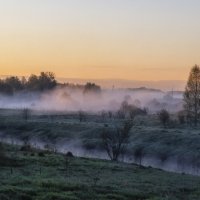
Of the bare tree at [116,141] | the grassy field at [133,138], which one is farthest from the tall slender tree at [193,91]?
the bare tree at [116,141]

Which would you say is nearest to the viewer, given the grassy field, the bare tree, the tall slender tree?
the bare tree

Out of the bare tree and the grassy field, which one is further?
the grassy field

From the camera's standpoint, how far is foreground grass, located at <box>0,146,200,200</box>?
2633 cm

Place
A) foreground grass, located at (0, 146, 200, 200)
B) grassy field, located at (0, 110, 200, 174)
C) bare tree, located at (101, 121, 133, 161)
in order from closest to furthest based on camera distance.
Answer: foreground grass, located at (0, 146, 200, 200) → bare tree, located at (101, 121, 133, 161) → grassy field, located at (0, 110, 200, 174)

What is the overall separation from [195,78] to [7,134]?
44.8 meters

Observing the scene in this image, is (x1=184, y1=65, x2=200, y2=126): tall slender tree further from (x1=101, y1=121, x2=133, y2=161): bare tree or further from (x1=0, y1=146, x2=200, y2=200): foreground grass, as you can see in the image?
(x1=0, y1=146, x2=200, y2=200): foreground grass

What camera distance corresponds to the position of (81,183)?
31.0 meters

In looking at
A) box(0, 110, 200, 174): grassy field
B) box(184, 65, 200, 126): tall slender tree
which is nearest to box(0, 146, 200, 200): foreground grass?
box(0, 110, 200, 174): grassy field

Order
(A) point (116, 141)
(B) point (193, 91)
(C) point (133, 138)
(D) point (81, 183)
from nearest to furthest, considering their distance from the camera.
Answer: (D) point (81, 183) → (A) point (116, 141) → (C) point (133, 138) → (B) point (193, 91)

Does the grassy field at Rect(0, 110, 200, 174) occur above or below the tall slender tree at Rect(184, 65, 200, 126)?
below

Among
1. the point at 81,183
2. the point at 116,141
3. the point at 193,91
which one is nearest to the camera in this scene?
the point at 81,183

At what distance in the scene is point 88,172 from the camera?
40562 millimetres

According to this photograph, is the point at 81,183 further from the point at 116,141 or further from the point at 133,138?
the point at 133,138

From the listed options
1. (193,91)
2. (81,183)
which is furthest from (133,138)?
(81,183)
